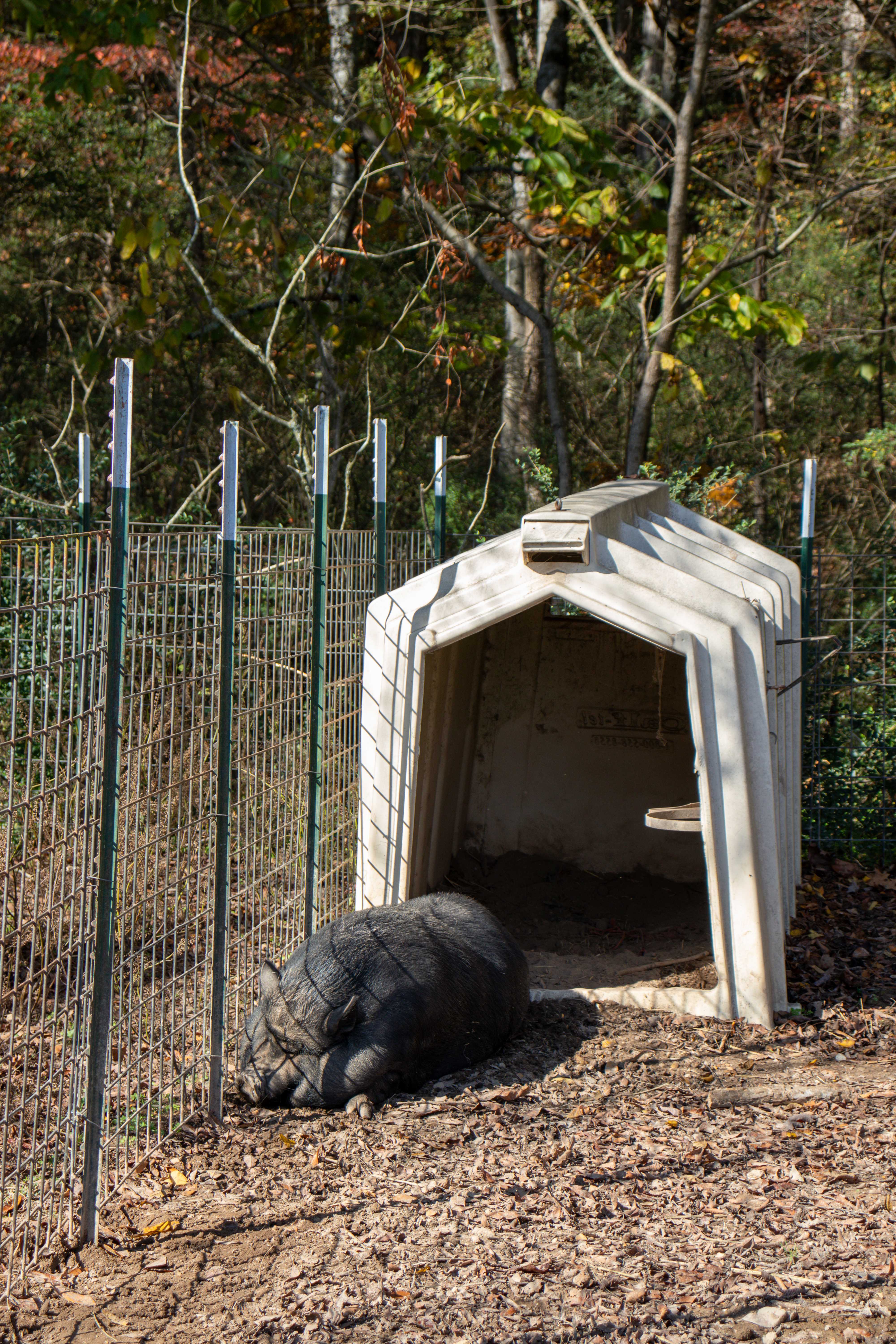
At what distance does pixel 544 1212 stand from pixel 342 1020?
109 cm

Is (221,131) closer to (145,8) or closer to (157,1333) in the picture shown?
(145,8)

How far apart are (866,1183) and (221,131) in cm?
1096

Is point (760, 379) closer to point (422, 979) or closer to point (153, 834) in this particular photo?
point (153, 834)

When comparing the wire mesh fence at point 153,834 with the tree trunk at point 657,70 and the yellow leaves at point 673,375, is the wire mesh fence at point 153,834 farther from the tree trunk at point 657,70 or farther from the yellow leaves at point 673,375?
the tree trunk at point 657,70

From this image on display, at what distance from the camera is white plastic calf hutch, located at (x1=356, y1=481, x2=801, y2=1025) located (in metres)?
4.98

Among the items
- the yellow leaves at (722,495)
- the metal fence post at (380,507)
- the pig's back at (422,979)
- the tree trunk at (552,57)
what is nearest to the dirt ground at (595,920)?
the pig's back at (422,979)

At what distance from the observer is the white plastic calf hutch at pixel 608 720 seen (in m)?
4.98

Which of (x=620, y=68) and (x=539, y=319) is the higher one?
(x=620, y=68)

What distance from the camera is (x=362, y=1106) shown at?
4.30 m

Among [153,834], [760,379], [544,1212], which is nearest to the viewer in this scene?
[544,1212]

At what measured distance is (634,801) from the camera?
752cm

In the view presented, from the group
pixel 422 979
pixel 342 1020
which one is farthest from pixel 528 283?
pixel 342 1020

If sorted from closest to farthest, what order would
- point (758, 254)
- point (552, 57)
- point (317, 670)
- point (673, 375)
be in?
point (317, 670), point (758, 254), point (673, 375), point (552, 57)

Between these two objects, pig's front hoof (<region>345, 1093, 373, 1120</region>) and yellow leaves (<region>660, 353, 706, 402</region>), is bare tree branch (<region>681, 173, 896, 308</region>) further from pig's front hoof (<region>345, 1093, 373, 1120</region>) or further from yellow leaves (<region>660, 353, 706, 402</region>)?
pig's front hoof (<region>345, 1093, 373, 1120</region>)
